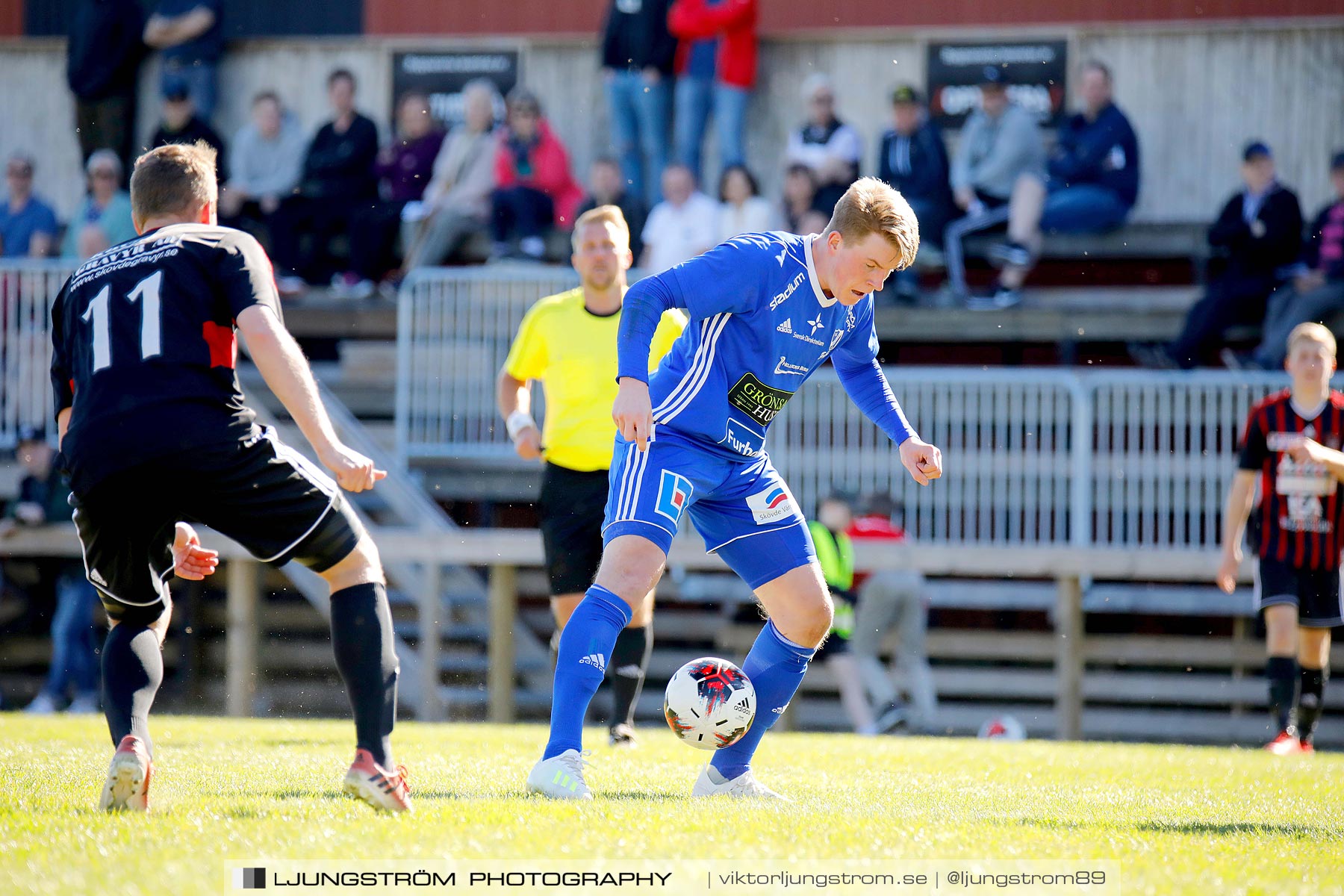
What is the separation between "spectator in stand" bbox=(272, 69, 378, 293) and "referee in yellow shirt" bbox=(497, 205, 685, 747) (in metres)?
7.61

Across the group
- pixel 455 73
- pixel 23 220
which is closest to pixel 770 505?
pixel 23 220

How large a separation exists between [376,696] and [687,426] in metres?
1.36

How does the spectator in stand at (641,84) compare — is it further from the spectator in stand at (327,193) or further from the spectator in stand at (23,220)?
the spectator in stand at (23,220)

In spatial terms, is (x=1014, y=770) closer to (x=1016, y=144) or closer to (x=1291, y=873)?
(x=1291, y=873)

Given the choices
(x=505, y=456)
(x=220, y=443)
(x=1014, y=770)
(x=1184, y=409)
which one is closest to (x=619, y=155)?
(x=505, y=456)

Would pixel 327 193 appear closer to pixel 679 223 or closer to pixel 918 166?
pixel 679 223

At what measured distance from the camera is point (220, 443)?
13.6 feet

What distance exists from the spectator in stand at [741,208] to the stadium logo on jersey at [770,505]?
25.9 ft

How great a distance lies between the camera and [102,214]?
45.4 ft

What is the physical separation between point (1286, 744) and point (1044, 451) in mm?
3409

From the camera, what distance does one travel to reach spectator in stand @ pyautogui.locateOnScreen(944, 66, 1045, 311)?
Answer: 524 inches

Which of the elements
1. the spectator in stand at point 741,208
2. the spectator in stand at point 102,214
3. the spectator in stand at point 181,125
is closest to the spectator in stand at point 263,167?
the spectator in stand at point 181,125

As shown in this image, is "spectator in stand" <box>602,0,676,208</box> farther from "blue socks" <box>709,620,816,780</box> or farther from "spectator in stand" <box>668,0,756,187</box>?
"blue socks" <box>709,620,816,780</box>

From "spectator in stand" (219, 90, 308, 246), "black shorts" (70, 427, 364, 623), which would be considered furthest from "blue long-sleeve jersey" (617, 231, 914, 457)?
"spectator in stand" (219, 90, 308, 246)
